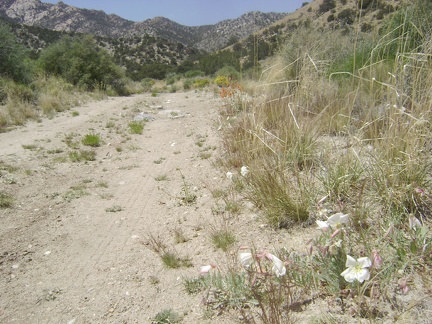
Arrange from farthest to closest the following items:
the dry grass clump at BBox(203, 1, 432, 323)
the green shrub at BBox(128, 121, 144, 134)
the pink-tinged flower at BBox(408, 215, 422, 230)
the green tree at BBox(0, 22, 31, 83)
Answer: the green tree at BBox(0, 22, 31, 83) → the green shrub at BBox(128, 121, 144, 134) → the pink-tinged flower at BBox(408, 215, 422, 230) → the dry grass clump at BBox(203, 1, 432, 323)

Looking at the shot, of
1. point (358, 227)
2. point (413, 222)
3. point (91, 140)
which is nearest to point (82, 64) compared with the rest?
point (91, 140)

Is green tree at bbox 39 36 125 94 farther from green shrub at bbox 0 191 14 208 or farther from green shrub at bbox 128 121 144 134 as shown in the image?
green shrub at bbox 0 191 14 208

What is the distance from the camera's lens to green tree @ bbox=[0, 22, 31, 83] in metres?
10.9

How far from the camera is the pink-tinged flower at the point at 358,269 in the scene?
144 centimetres

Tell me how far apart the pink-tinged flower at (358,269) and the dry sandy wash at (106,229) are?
783 millimetres

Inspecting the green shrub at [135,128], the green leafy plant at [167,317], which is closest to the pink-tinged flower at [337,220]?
the green leafy plant at [167,317]

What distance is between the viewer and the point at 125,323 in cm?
204

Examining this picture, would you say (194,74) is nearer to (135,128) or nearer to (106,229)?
(135,128)

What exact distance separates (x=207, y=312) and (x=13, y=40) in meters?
13.3

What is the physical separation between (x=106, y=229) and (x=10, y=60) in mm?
10565

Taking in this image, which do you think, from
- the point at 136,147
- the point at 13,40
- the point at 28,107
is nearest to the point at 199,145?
the point at 136,147

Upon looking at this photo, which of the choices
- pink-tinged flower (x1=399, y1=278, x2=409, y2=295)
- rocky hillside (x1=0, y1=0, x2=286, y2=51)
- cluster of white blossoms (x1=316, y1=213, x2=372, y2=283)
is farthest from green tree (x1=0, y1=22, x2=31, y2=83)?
rocky hillside (x1=0, y1=0, x2=286, y2=51)

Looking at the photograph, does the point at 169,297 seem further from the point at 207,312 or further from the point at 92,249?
the point at 92,249

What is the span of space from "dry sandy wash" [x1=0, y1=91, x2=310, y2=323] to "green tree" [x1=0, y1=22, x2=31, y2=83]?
605 cm
